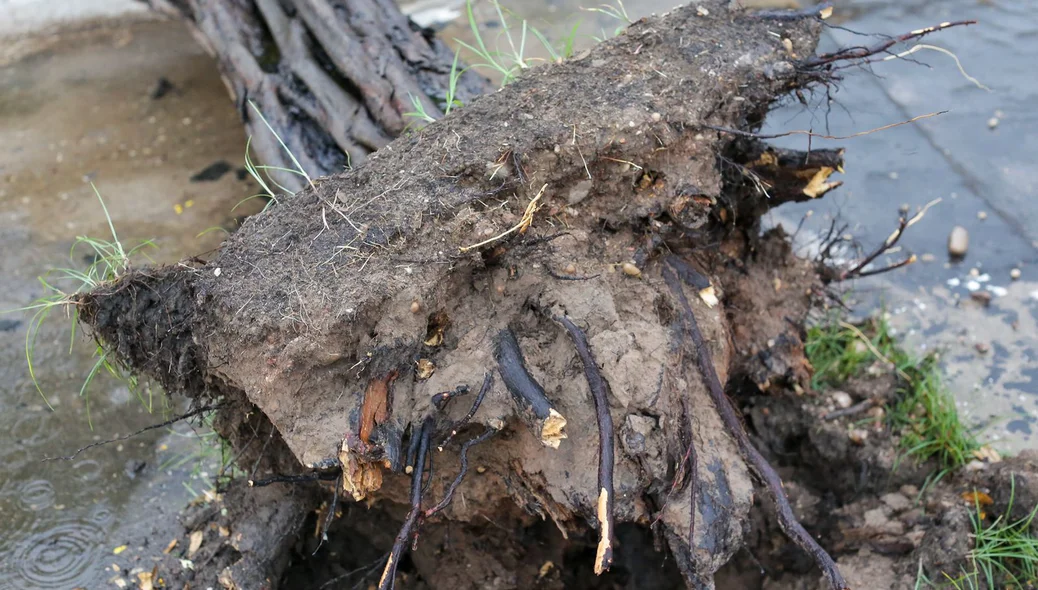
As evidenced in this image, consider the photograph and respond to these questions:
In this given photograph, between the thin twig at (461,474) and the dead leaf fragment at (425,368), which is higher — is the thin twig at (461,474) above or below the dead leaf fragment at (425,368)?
below

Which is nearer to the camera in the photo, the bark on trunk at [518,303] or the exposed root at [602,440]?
the exposed root at [602,440]

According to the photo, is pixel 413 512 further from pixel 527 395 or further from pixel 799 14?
pixel 799 14

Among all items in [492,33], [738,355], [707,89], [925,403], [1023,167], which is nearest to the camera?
[707,89]

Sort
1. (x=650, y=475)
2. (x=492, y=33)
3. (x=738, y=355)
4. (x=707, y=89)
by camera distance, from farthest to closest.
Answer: (x=492, y=33)
(x=738, y=355)
(x=707, y=89)
(x=650, y=475)

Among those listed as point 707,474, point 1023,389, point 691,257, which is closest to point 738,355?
point 691,257

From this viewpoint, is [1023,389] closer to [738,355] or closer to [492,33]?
[738,355]

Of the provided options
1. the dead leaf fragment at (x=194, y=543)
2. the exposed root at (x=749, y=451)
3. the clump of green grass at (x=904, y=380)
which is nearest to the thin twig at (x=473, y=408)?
the exposed root at (x=749, y=451)

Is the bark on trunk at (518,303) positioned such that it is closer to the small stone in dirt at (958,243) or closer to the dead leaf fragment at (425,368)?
the dead leaf fragment at (425,368)
